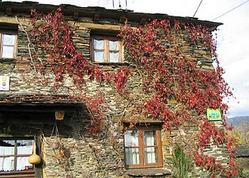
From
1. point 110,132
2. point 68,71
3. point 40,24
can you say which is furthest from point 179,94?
point 40,24

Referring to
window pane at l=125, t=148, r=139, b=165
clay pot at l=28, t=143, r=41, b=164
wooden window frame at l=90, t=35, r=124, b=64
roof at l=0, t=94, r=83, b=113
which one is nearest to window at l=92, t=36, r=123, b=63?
wooden window frame at l=90, t=35, r=124, b=64

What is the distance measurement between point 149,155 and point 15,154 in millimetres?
3402

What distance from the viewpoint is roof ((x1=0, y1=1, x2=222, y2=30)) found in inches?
354

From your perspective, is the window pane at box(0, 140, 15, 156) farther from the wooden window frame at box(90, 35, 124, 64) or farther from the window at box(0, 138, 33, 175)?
the wooden window frame at box(90, 35, 124, 64)

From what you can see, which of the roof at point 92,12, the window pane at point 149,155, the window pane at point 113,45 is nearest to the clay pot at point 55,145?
the window pane at point 149,155

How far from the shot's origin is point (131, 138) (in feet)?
30.0

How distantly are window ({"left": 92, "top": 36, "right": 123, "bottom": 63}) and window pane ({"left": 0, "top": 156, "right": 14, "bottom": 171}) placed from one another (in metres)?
3.43

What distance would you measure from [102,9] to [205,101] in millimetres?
3851

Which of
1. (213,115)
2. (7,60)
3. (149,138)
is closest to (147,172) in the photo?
(149,138)

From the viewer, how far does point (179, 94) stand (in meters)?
9.57

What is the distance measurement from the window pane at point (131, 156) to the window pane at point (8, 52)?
3.91m

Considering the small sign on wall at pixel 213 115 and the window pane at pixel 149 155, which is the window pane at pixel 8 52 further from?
the small sign on wall at pixel 213 115

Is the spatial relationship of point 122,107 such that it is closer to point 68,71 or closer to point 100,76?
point 100,76

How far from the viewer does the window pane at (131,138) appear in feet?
29.8
